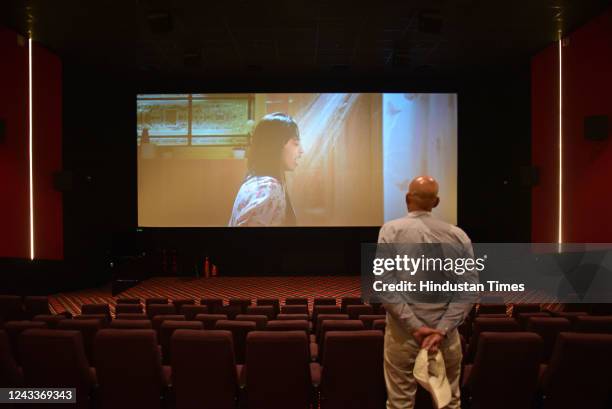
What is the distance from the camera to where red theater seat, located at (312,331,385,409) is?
294 centimetres

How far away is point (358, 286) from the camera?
10312 millimetres

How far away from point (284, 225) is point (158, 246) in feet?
10.7

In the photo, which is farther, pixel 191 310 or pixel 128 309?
pixel 128 309

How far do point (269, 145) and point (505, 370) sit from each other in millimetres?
8813

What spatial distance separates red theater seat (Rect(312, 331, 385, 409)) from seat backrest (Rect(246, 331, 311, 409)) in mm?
145

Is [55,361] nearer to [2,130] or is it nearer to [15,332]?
[15,332]

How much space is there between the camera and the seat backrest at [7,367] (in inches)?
118

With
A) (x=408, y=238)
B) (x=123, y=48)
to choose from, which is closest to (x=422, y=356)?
(x=408, y=238)

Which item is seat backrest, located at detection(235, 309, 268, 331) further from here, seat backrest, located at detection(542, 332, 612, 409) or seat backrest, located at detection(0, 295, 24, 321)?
seat backrest, located at detection(0, 295, 24, 321)

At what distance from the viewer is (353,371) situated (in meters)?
2.96

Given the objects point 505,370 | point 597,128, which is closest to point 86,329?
point 505,370

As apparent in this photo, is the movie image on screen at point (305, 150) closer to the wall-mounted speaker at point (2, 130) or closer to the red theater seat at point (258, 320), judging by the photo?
the wall-mounted speaker at point (2, 130)

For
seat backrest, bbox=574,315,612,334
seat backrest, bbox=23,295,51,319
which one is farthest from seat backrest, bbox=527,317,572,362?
seat backrest, bbox=23,295,51,319

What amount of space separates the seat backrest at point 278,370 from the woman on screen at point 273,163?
8200mm
